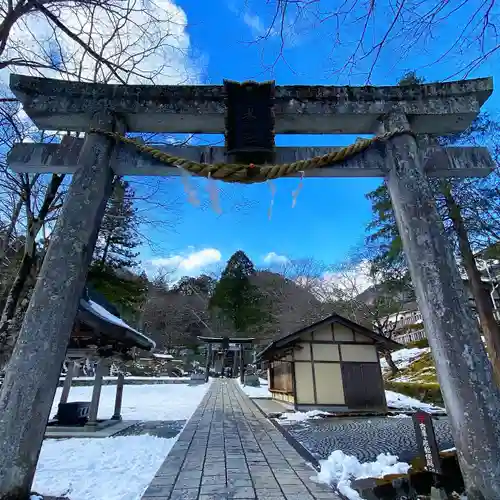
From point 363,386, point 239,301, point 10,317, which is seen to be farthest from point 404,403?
point 239,301

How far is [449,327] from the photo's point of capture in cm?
279

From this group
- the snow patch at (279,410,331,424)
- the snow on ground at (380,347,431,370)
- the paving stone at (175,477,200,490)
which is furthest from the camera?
the snow on ground at (380,347,431,370)

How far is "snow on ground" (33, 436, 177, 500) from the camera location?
12.9ft

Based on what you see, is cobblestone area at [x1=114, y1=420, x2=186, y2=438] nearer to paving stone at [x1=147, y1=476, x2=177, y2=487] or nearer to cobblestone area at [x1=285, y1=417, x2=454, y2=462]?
cobblestone area at [x1=285, y1=417, x2=454, y2=462]

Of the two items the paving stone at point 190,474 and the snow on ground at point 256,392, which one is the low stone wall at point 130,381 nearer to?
the snow on ground at point 256,392

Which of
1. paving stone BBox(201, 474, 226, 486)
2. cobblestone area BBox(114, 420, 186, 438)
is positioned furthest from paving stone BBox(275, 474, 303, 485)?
cobblestone area BBox(114, 420, 186, 438)

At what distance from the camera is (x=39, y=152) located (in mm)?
3637

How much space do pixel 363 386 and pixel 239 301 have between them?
94.6 feet

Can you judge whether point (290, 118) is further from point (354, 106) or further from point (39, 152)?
point (39, 152)

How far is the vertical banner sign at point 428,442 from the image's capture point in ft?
15.4

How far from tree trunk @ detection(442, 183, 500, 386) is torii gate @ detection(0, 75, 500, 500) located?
822cm

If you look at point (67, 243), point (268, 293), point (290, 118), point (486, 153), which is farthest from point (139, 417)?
point (268, 293)

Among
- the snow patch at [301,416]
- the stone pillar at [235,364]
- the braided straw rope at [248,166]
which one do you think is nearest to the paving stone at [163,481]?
the braided straw rope at [248,166]

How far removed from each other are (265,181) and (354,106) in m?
1.39
